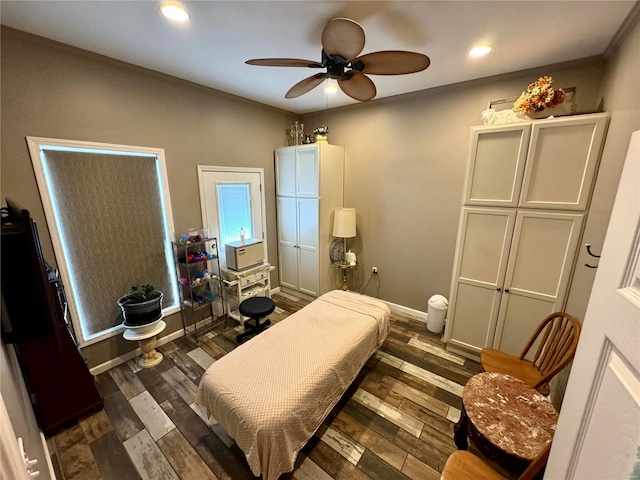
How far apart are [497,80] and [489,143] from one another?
797 mm

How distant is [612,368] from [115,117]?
10.6 feet

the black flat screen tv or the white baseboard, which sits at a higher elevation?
the black flat screen tv

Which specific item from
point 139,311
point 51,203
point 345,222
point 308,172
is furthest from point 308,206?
point 51,203

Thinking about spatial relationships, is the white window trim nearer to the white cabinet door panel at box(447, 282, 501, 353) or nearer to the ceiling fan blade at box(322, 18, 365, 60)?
the ceiling fan blade at box(322, 18, 365, 60)

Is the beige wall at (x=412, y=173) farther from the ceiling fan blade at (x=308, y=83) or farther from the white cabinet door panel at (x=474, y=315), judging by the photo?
the ceiling fan blade at (x=308, y=83)

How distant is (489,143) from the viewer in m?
2.08

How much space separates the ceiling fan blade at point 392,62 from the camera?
1.43 m

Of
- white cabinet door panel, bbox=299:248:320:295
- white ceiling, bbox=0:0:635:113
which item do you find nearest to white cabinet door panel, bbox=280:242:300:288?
white cabinet door panel, bbox=299:248:320:295

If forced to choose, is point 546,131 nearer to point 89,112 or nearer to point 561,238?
point 561,238

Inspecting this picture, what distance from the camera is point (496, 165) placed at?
6.81ft

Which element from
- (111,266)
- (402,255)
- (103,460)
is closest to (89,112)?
(111,266)

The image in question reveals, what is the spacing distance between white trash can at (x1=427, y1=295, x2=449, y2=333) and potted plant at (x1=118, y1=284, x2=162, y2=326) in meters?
2.87

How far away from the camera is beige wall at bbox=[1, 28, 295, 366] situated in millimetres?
1734

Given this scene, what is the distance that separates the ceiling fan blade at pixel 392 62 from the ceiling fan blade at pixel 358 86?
68mm
